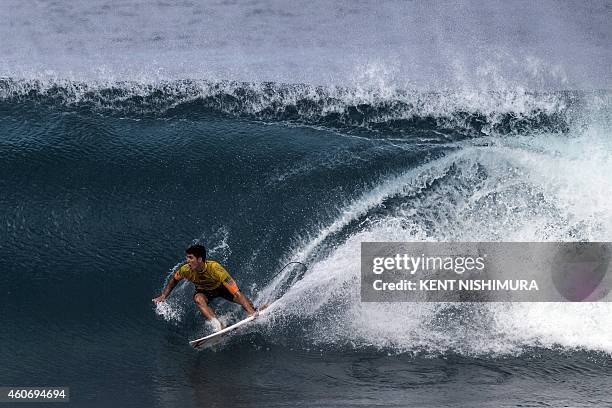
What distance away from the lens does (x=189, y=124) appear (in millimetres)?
16516

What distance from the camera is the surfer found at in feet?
37.0

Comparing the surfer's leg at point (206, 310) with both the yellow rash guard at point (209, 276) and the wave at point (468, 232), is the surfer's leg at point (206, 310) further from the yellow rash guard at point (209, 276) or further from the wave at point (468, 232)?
the wave at point (468, 232)

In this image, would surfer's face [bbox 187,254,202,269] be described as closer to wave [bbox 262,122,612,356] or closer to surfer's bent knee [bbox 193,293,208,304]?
surfer's bent knee [bbox 193,293,208,304]

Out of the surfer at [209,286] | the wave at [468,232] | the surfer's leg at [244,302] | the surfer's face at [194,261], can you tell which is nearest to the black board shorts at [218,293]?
the surfer at [209,286]

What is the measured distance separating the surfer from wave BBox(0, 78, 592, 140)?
19.8ft

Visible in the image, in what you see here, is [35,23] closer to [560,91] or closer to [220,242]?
[220,242]

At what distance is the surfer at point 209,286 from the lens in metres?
11.3

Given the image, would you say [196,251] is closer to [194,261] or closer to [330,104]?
[194,261]

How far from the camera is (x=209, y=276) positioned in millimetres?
11281

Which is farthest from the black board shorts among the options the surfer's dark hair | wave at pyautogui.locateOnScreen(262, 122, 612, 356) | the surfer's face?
wave at pyautogui.locateOnScreen(262, 122, 612, 356)

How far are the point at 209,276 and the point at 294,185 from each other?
3.71 meters

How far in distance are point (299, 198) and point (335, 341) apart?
327cm

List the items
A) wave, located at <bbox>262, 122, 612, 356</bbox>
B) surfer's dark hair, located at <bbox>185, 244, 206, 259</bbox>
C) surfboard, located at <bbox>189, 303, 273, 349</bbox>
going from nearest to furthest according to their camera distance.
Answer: surfer's dark hair, located at <bbox>185, 244, 206, 259</bbox>
surfboard, located at <bbox>189, 303, 273, 349</bbox>
wave, located at <bbox>262, 122, 612, 356</bbox>

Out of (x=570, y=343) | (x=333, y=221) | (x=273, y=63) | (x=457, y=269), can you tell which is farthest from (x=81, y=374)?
(x=273, y=63)
